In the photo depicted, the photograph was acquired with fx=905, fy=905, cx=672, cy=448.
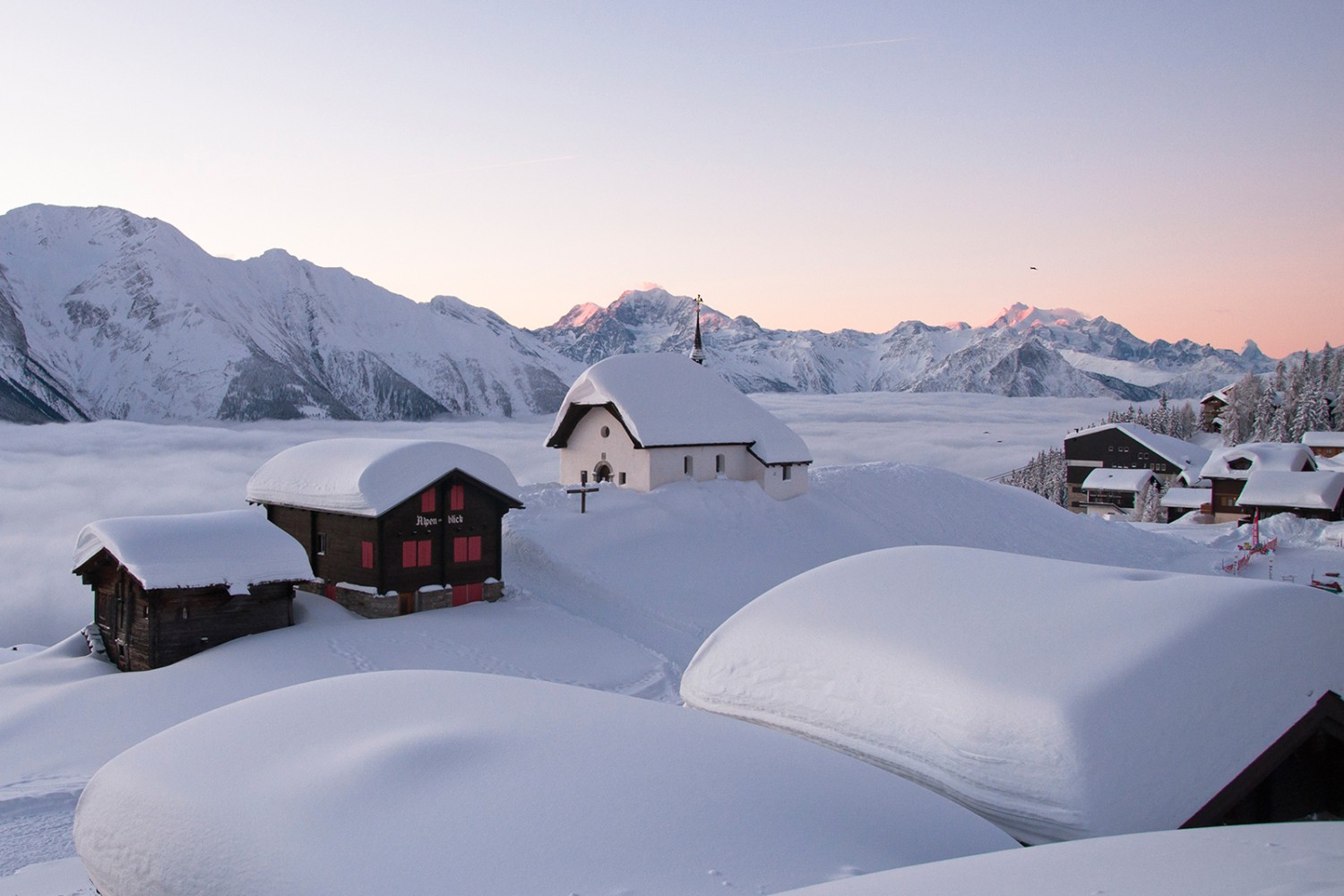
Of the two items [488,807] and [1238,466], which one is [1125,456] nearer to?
[1238,466]

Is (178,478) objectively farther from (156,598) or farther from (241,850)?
(241,850)

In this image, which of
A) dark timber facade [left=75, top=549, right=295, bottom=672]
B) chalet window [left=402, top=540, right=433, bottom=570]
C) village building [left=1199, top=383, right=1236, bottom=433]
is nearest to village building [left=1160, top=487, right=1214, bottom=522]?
village building [left=1199, top=383, right=1236, bottom=433]

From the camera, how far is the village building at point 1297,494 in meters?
52.4

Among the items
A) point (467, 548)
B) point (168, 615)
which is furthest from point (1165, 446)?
point (168, 615)

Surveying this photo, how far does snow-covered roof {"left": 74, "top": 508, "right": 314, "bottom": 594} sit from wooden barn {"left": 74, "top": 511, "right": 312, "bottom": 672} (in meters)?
0.02

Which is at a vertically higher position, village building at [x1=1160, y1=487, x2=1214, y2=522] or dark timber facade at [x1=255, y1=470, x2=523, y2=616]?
dark timber facade at [x1=255, y1=470, x2=523, y2=616]

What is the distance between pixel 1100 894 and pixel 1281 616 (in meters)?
5.97

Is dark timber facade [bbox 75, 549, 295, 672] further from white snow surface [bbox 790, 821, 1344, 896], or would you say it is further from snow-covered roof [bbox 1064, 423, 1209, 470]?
snow-covered roof [bbox 1064, 423, 1209, 470]

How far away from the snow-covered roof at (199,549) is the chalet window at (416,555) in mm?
2625

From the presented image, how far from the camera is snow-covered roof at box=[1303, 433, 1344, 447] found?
72.8 meters

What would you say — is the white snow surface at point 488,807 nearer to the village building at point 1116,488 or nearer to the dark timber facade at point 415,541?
the dark timber facade at point 415,541

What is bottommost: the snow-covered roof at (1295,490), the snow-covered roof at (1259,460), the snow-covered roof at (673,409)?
the snow-covered roof at (1295,490)

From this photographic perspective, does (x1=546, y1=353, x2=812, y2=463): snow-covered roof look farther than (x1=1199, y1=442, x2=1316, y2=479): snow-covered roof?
No

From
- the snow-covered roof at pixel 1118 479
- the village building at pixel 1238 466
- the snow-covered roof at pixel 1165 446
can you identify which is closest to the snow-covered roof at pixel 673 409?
the village building at pixel 1238 466
